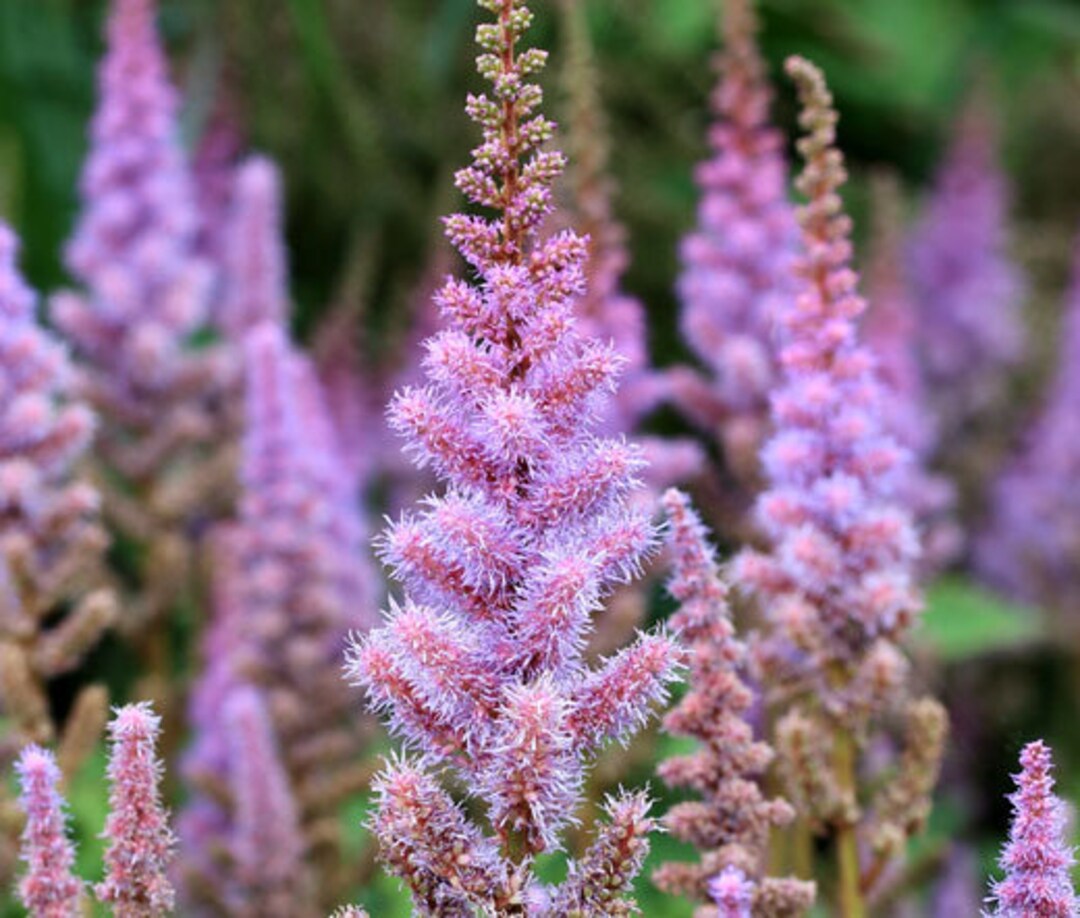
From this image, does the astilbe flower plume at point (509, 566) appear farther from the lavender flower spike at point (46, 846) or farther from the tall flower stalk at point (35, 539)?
the tall flower stalk at point (35, 539)

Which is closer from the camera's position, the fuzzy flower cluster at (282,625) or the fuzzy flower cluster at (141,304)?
the fuzzy flower cluster at (282,625)

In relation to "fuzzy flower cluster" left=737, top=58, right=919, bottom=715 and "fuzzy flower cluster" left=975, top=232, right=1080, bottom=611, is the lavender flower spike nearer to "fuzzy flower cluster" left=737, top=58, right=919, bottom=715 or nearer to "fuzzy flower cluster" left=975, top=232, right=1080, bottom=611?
"fuzzy flower cluster" left=737, top=58, right=919, bottom=715

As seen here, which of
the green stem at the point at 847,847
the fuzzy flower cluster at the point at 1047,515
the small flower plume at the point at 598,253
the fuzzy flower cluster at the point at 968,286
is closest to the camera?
the green stem at the point at 847,847

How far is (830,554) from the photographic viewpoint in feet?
4.49

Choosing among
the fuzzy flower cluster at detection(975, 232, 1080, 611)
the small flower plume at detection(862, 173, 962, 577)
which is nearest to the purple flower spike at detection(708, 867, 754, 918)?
the small flower plume at detection(862, 173, 962, 577)

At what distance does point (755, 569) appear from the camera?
1403 millimetres

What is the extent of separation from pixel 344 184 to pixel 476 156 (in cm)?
241

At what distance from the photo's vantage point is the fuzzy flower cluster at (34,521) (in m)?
1.52

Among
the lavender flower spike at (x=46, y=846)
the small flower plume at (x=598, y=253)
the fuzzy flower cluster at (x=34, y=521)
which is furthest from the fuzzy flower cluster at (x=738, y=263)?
the lavender flower spike at (x=46, y=846)

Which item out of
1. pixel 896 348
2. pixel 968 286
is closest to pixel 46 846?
pixel 896 348

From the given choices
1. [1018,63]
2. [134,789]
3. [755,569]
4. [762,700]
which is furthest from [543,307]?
[1018,63]

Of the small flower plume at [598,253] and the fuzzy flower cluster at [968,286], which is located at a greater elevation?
the fuzzy flower cluster at [968,286]

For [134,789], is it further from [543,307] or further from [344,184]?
[344,184]

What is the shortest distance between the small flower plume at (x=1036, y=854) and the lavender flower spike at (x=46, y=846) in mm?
519
